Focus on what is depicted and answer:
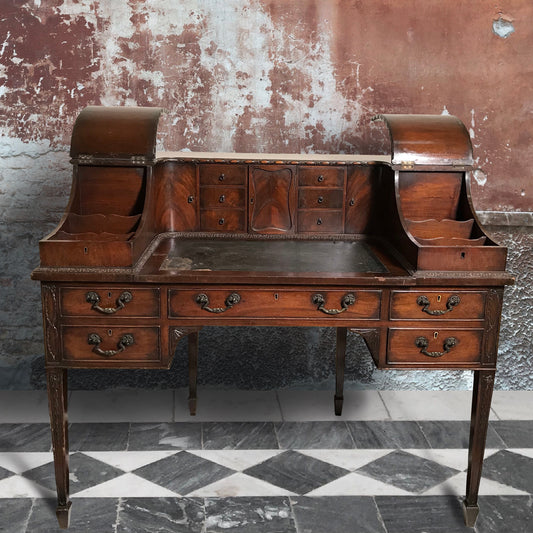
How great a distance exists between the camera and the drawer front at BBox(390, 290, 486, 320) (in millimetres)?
2977

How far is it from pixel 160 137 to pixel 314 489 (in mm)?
1991


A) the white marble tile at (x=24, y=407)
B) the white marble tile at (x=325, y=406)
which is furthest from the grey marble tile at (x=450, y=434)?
the white marble tile at (x=24, y=407)

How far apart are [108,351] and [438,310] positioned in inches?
50.9

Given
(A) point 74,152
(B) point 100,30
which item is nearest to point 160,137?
(B) point 100,30

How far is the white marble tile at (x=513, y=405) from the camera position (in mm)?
4211

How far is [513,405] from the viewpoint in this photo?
14.2ft

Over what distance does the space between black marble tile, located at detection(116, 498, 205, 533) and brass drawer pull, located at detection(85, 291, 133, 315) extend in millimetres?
886

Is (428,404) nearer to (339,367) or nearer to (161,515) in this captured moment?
(339,367)

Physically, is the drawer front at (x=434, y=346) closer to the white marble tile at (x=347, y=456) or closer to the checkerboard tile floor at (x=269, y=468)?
the checkerboard tile floor at (x=269, y=468)

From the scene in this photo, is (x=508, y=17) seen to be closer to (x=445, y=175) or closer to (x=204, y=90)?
(x=445, y=175)

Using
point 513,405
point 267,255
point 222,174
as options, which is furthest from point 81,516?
point 513,405

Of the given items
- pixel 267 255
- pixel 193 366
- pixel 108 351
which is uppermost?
pixel 267 255

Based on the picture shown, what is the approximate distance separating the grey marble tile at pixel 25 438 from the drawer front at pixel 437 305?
1877 millimetres

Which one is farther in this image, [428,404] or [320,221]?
[428,404]
